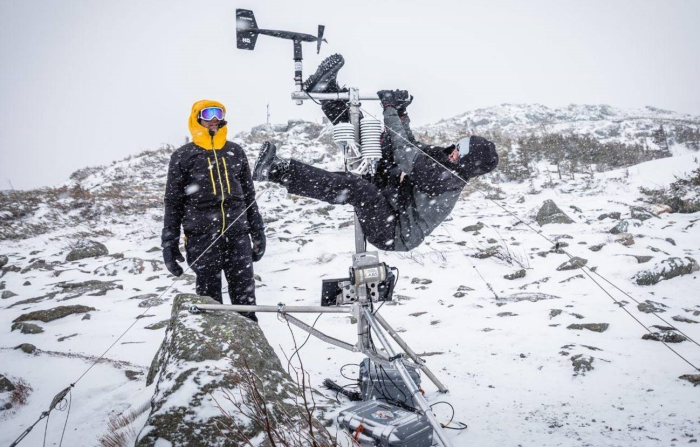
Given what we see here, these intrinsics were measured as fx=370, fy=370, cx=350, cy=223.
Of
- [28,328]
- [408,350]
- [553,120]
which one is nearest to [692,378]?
[408,350]

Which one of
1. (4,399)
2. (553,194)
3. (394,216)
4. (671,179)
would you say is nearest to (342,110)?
(394,216)

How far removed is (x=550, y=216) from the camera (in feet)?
22.6

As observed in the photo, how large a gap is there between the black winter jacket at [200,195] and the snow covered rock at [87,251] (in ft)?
17.2

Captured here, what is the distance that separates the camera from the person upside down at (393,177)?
2246mm

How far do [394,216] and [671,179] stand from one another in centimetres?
951

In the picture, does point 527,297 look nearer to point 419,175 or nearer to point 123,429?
point 419,175

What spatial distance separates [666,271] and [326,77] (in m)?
4.15

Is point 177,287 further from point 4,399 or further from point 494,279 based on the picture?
point 494,279

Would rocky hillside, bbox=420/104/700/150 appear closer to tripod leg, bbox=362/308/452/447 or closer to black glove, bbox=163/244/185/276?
black glove, bbox=163/244/185/276

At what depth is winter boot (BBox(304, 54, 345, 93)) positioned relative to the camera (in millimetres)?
2396

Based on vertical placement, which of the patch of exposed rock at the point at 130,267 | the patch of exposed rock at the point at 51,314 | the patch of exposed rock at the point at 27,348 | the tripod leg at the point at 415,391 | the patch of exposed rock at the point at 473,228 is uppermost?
the tripod leg at the point at 415,391

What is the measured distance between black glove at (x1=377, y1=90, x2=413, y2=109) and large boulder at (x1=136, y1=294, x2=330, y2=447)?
1.72 metres

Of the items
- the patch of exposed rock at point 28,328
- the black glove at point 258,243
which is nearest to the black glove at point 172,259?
the black glove at point 258,243

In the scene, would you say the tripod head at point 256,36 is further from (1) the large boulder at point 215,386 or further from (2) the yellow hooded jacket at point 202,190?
(1) the large boulder at point 215,386
